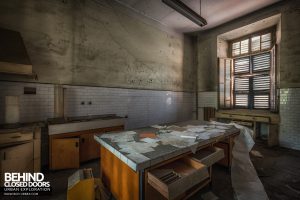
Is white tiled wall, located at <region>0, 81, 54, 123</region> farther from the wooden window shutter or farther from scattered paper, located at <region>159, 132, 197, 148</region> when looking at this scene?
the wooden window shutter

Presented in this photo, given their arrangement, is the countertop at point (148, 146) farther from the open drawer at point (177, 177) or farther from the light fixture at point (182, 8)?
the light fixture at point (182, 8)

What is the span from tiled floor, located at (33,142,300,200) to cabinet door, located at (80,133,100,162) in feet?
0.47

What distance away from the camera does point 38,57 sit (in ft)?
9.77

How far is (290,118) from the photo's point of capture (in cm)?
390

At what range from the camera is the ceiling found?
13.2 feet

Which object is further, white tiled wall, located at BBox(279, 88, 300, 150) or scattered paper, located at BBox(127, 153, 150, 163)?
white tiled wall, located at BBox(279, 88, 300, 150)

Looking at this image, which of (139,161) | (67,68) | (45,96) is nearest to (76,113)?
(45,96)

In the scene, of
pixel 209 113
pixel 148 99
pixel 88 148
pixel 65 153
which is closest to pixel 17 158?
pixel 65 153

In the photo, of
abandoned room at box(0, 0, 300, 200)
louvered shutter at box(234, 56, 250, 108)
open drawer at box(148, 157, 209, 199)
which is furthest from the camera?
louvered shutter at box(234, 56, 250, 108)

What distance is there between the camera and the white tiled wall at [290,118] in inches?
150

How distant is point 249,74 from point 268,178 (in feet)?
12.4

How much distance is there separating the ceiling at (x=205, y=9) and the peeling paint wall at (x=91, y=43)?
285mm

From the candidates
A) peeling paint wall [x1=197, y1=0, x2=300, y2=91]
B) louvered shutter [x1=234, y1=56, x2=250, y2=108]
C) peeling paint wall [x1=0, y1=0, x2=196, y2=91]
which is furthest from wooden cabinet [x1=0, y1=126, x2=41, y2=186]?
louvered shutter [x1=234, y1=56, x2=250, y2=108]

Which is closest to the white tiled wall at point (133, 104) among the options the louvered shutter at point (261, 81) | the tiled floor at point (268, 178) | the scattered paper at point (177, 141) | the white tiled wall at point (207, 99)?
the white tiled wall at point (207, 99)
